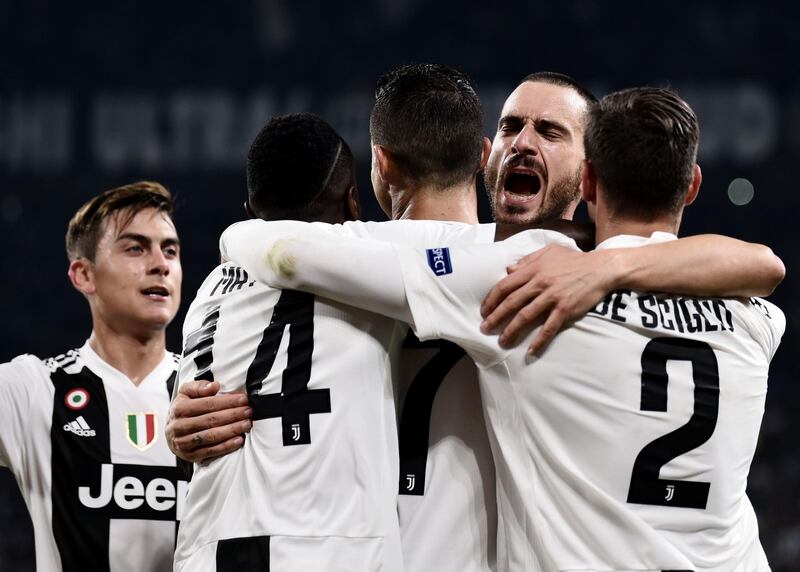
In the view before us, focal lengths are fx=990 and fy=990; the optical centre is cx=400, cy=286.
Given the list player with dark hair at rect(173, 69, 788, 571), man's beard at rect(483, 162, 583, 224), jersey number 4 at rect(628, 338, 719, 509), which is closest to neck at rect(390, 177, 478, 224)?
player with dark hair at rect(173, 69, 788, 571)

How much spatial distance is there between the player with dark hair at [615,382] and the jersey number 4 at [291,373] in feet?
0.30

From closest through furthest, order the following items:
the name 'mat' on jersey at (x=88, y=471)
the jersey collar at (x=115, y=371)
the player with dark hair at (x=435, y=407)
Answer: the player with dark hair at (x=435, y=407), the name 'mat' on jersey at (x=88, y=471), the jersey collar at (x=115, y=371)

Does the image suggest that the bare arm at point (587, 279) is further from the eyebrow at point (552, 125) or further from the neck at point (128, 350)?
the neck at point (128, 350)

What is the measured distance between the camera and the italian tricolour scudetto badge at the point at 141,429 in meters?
3.90

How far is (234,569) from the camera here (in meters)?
2.44

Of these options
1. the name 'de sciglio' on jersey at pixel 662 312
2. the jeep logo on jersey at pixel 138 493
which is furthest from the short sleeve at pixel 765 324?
the jeep logo on jersey at pixel 138 493

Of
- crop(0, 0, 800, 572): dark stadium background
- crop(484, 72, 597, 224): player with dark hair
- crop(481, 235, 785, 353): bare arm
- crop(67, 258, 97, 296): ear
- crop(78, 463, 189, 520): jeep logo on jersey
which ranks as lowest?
crop(78, 463, 189, 520): jeep logo on jersey

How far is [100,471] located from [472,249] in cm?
205

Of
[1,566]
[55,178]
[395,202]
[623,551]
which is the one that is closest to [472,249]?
[395,202]

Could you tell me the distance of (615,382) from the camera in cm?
236

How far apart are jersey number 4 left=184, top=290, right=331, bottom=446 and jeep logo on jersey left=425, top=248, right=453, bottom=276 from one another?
339 mm

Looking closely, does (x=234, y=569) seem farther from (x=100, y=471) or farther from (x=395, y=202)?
(x=100, y=471)

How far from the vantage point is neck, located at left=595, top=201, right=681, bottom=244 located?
2500 mm

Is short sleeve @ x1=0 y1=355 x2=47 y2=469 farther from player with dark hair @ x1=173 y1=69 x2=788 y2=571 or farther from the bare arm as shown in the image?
the bare arm
